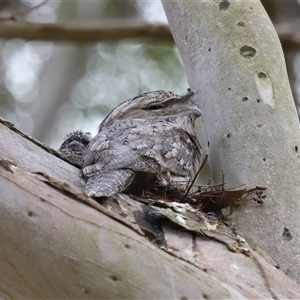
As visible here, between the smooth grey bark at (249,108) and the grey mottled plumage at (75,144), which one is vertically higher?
the smooth grey bark at (249,108)

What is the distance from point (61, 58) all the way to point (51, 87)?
672 mm

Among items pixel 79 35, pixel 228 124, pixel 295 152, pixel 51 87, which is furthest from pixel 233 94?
pixel 51 87

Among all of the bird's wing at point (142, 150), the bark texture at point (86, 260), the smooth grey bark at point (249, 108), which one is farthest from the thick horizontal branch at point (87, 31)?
the bark texture at point (86, 260)

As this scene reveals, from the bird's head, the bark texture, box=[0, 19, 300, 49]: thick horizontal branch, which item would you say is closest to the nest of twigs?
the bark texture

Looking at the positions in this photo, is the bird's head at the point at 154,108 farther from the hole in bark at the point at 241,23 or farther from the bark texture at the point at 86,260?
the bark texture at the point at 86,260

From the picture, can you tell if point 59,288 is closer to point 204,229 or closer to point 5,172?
point 5,172

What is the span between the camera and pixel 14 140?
99.0 inches

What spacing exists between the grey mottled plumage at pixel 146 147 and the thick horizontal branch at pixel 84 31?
184 cm

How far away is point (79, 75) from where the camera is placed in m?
8.68

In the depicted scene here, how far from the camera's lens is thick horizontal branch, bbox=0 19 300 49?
569 cm

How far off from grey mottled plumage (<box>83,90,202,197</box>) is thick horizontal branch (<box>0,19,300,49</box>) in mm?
1841

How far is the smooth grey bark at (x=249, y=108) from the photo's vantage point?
8.25 ft

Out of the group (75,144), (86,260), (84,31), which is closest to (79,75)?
(84,31)

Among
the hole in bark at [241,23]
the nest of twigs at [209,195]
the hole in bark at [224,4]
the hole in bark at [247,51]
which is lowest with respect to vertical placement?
the nest of twigs at [209,195]
